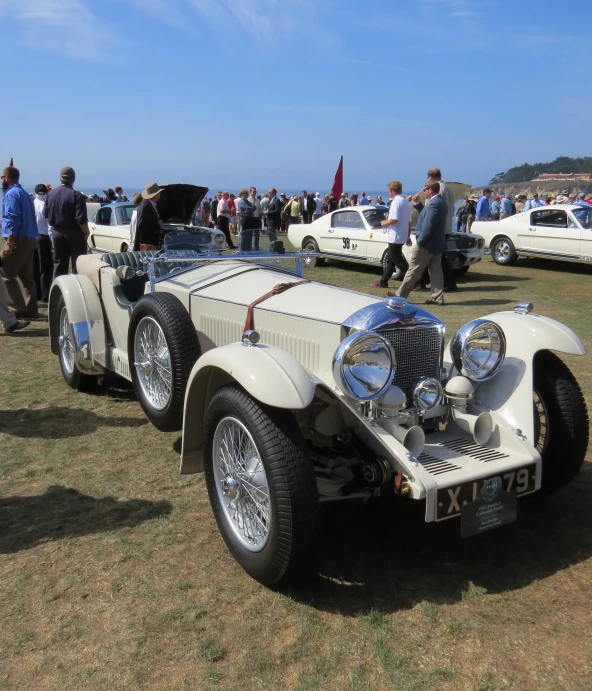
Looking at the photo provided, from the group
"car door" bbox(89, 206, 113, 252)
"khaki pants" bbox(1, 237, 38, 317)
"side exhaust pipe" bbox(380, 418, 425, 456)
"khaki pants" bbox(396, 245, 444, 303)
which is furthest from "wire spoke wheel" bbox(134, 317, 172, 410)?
"car door" bbox(89, 206, 113, 252)

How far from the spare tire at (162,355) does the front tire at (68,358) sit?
1255mm

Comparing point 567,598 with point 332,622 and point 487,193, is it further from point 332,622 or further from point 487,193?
point 487,193

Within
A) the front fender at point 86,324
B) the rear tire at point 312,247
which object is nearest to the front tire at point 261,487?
the front fender at point 86,324

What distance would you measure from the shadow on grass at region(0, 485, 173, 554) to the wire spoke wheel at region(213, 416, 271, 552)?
58cm

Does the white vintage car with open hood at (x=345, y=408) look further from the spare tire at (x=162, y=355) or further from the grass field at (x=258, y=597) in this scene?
the grass field at (x=258, y=597)

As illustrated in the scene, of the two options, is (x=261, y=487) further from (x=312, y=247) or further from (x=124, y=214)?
(x=124, y=214)

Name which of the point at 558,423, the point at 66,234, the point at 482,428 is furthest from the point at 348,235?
the point at 482,428

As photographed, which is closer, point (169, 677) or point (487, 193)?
point (169, 677)

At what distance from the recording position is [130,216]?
14.7m

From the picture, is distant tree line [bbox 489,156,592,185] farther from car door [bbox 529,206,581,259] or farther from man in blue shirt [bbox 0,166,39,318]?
man in blue shirt [bbox 0,166,39,318]

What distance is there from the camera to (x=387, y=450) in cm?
286

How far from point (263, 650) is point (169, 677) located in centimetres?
36

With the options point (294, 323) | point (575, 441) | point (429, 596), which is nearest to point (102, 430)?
point (294, 323)

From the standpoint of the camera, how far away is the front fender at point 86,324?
5.12m
